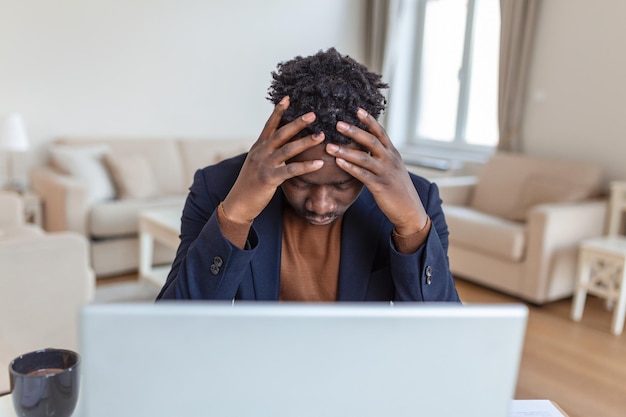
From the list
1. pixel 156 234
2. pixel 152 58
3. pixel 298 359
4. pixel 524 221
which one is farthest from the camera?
pixel 152 58

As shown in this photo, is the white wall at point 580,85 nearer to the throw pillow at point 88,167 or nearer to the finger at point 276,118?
the throw pillow at point 88,167

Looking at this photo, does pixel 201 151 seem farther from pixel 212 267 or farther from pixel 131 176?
pixel 212 267

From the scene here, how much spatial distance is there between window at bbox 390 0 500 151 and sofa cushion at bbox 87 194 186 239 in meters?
2.65

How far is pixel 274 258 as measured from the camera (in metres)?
1.05

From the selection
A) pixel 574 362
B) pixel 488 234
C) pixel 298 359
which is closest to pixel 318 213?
pixel 298 359

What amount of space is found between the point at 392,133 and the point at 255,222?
4.52 meters

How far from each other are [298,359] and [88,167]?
141 inches

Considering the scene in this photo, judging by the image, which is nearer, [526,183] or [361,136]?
[361,136]

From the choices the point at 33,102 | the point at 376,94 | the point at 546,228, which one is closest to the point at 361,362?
the point at 376,94

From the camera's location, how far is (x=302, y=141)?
2.70ft

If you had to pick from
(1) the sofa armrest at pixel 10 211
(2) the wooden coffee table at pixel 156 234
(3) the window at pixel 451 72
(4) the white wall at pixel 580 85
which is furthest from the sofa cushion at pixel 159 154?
(4) the white wall at pixel 580 85

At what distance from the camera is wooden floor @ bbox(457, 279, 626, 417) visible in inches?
87.0

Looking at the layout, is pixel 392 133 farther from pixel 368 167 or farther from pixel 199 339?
pixel 199 339

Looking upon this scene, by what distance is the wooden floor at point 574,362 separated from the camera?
7.25ft
